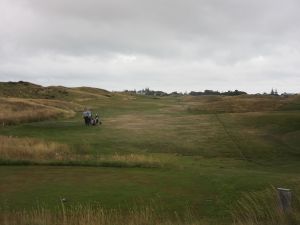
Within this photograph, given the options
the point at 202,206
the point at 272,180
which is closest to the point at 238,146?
the point at 272,180

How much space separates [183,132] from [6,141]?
18147 millimetres

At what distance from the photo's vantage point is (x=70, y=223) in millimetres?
11570

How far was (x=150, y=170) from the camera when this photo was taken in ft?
80.1

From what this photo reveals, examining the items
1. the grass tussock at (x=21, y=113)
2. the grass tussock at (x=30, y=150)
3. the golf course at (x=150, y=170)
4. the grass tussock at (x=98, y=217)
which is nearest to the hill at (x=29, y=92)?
the grass tussock at (x=21, y=113)

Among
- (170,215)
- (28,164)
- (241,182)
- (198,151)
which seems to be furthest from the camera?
(198,151)

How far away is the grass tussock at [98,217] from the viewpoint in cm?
1160

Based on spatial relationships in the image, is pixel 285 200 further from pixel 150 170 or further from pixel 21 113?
pixel 21 113

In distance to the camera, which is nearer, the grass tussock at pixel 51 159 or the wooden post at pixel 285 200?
the wooden post at pixel 285 200

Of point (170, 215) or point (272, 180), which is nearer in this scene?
point (170, 215)

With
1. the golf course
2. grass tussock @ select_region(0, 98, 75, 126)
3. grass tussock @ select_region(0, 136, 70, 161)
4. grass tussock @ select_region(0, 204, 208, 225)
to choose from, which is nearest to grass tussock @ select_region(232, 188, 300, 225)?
the golf course

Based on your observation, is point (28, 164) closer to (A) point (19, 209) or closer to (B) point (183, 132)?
(A) point (19, 209)

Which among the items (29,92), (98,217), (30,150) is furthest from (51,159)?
(29,92)

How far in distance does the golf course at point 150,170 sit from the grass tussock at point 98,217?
0.04m

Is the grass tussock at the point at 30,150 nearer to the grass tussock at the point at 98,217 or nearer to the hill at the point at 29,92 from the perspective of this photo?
the grass tussock at the point at 98,217
